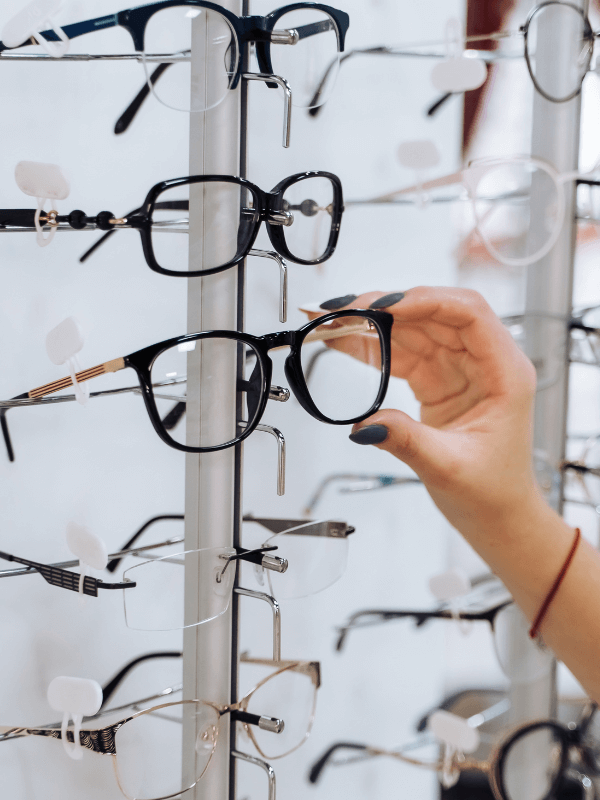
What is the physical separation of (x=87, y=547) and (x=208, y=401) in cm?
12

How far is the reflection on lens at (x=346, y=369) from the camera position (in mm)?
520

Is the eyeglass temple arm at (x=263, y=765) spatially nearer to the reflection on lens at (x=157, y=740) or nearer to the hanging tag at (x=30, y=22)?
the reflection on lens at (x=157, y=740)

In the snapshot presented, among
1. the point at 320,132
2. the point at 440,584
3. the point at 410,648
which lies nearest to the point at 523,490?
the point at 440,584

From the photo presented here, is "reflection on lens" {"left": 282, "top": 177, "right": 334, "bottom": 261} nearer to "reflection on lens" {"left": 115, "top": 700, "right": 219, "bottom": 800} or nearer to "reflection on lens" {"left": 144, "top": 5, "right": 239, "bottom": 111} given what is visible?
"reflection on lens" {"left": 144, "top": 5, "right": 239, "bottom": 111}

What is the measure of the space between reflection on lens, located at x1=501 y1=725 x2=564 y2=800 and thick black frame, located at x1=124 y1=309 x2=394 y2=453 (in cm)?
46

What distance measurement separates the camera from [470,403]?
0.65 m

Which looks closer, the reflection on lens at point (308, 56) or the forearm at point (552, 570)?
the reflection on lens at point (308, 56)

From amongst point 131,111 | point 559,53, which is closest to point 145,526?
point 131,111

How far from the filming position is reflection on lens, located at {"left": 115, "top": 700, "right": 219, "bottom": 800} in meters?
0.49

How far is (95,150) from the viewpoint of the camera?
56 cm

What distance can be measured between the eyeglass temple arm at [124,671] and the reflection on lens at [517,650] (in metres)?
0.33

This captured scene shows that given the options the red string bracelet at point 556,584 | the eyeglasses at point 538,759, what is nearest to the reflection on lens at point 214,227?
the red string bracelet at point 556,584

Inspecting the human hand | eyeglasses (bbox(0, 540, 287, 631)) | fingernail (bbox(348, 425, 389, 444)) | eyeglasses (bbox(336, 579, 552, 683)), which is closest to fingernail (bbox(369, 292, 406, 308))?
the human hand

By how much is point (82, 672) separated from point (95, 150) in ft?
1.37
